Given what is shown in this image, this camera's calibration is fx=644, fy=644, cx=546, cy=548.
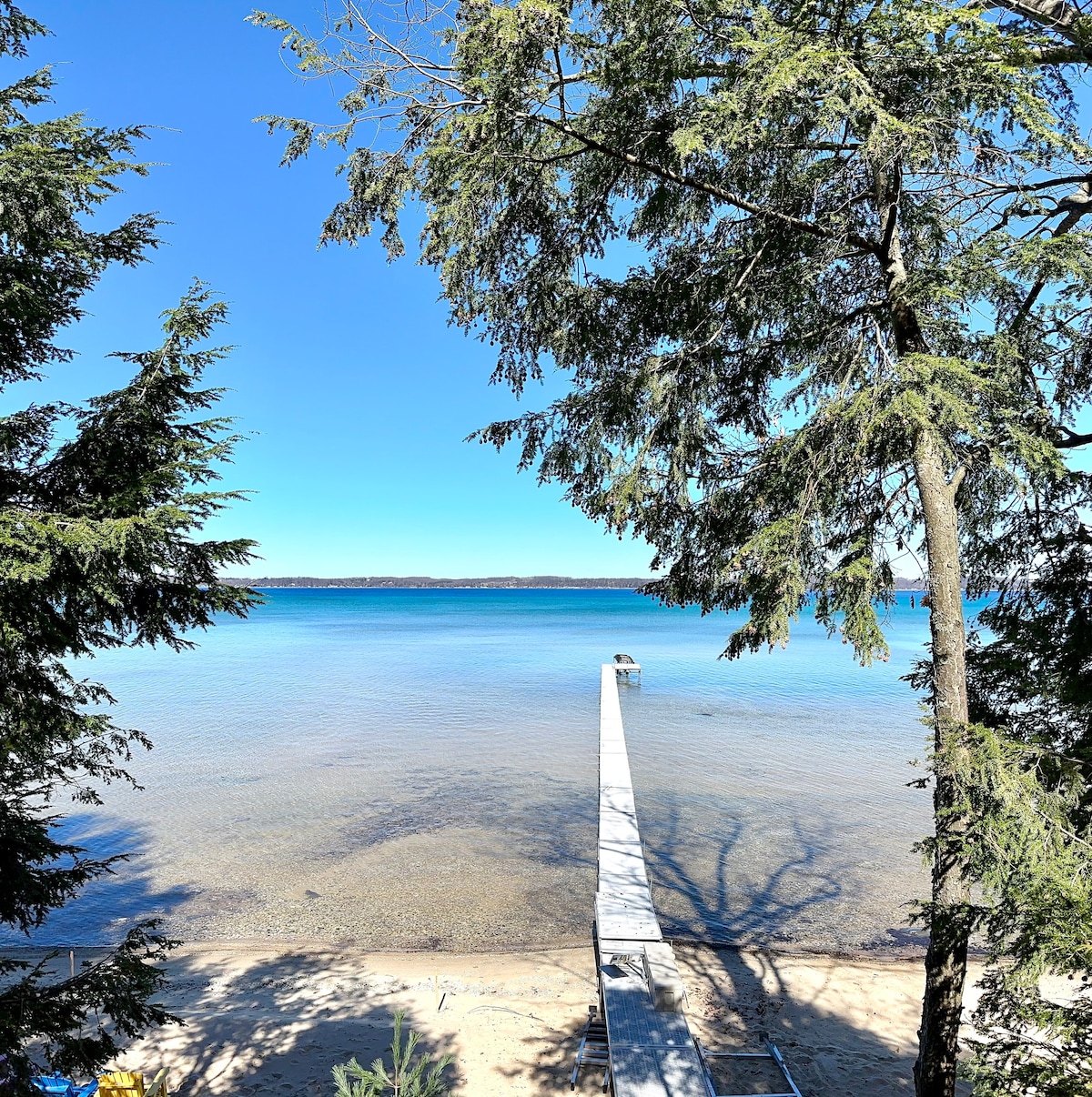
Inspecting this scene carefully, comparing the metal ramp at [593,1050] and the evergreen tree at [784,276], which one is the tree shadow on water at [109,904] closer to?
the metal ramp at [593,1050]

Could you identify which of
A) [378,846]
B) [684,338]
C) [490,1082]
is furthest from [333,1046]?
[684,338]

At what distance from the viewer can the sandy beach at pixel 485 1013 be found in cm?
561

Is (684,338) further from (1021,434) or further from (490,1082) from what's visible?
(490,1082)

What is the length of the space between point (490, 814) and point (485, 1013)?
6229mm

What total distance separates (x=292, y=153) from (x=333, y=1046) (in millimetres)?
7549

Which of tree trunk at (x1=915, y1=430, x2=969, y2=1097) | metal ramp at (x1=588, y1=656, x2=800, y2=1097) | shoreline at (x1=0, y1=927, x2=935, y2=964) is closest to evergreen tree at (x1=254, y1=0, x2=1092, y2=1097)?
tree trunk at (x1=915, y1=430, x2=969, y2=1097)

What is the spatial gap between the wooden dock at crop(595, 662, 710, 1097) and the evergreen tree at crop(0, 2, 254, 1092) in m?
3.02

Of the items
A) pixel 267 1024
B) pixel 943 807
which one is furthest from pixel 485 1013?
pixel 943 807

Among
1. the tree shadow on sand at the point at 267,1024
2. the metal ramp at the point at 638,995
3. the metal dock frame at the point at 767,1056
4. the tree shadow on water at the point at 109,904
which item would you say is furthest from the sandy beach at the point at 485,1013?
the tree shadow on water at the point at 109,904

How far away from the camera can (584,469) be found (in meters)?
4.96

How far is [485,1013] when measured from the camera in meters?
6.39

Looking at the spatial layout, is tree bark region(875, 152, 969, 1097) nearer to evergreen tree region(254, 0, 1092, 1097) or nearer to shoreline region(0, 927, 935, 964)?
evergreen tree region(254, 0, 1092, 1097)

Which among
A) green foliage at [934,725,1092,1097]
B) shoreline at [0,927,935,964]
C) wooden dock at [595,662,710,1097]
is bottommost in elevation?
shoreline at [0,927,935,964]

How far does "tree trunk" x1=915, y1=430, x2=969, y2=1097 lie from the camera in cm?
363
